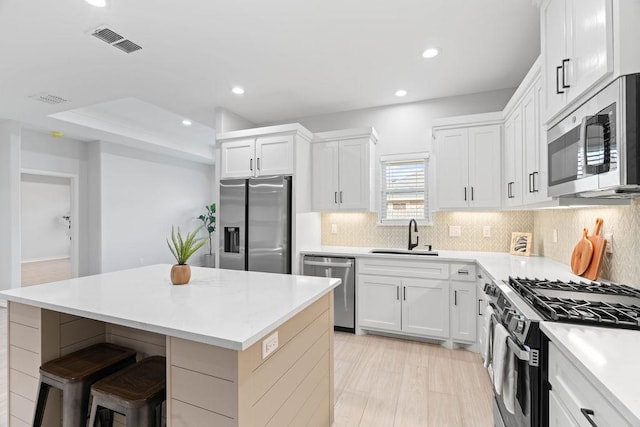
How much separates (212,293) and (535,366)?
5.21 ft

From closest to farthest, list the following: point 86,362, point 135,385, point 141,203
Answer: point 135,385
point 86,362
point 141,203

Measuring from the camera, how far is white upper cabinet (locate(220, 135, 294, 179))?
366 centimetres

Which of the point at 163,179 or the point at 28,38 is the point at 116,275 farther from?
the point at 163,179

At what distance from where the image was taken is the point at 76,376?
1.48m

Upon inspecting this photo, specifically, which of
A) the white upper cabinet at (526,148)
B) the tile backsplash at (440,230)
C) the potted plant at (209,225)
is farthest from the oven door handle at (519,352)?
the potted plant at (209,225)

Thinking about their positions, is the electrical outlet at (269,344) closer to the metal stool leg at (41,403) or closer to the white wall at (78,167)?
the metal stool leg at (41,403)

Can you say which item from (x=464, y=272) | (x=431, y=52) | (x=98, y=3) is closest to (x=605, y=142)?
(x=431, y=52)

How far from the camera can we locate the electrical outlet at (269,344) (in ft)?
4.11

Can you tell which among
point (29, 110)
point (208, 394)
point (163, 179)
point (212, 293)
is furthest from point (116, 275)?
point (163, 179)

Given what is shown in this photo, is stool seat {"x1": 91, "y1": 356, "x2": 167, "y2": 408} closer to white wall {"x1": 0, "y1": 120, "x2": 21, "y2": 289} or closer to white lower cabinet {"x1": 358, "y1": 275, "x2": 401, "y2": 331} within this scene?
white lower cabinet {"x1": 358, "y1": 275, "x2": 401, "y2": 331}

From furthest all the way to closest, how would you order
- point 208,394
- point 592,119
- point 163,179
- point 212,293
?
point 163,179, point 212,293, point 592,119, point 208,394

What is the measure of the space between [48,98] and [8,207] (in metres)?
2.13

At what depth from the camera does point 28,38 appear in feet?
8.10

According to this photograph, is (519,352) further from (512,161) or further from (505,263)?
(512,161)
